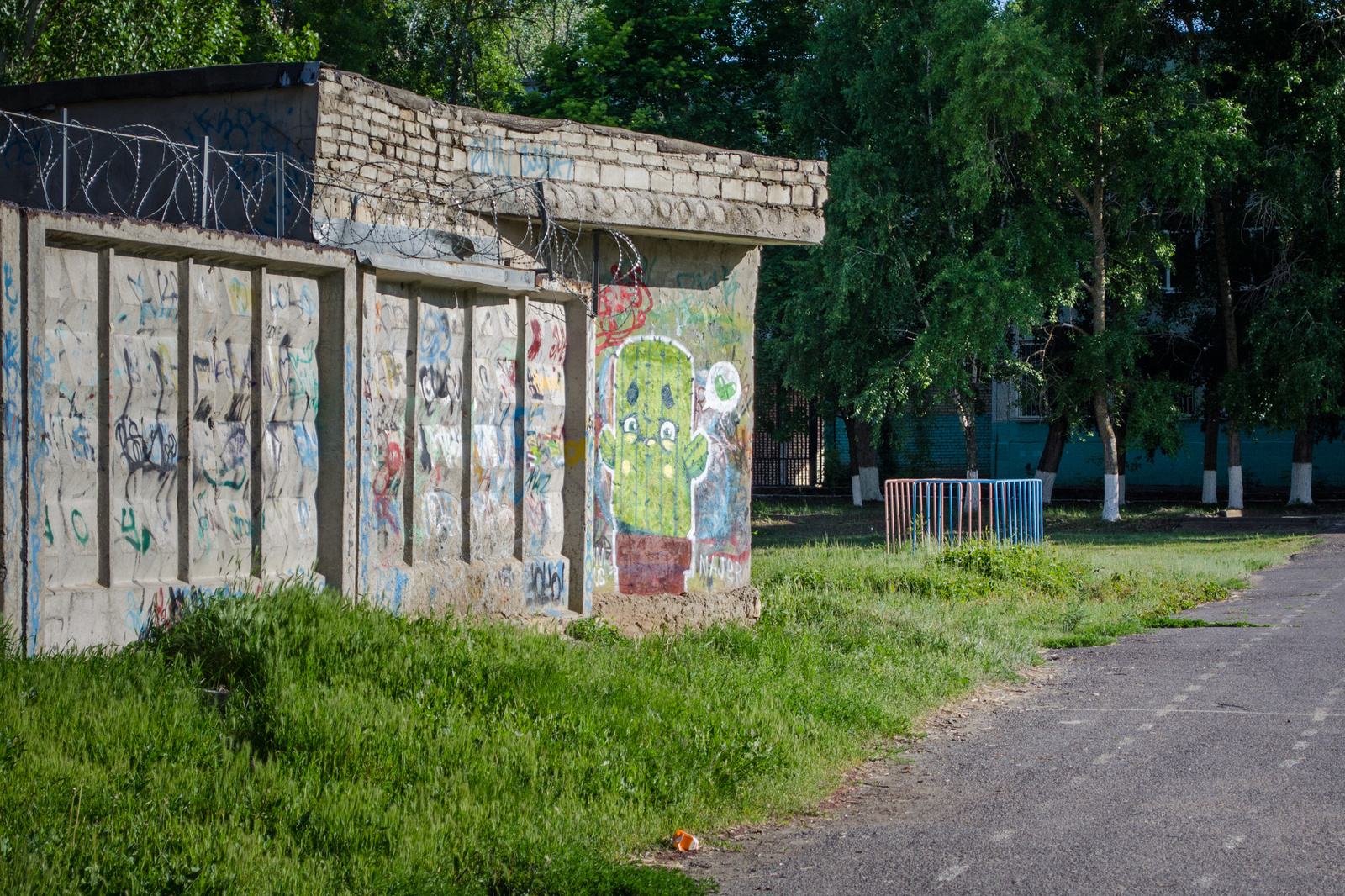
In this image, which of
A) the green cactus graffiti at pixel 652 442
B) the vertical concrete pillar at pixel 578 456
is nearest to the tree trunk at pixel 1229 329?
the green cactus graffiti at pixel 652 442

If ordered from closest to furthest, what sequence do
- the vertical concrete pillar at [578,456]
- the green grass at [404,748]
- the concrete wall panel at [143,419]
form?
the green grass at [404,748] < the concrete wall panel at [143,419] < the vertical concrete pillar at [578,456]

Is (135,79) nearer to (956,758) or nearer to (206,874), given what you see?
(206,874)

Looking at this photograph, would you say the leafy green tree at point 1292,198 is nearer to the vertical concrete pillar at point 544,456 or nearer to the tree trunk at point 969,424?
the tree trunk at point 969,424

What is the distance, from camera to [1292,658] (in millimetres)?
9172

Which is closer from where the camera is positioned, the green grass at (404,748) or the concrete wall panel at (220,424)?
the green grass at (404,748)

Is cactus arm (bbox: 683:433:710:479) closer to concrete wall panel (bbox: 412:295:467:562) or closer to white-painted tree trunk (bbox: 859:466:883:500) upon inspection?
concrete wall panel (bbox: 412:295:467:562)

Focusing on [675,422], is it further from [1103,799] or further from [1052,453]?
[1052,453]

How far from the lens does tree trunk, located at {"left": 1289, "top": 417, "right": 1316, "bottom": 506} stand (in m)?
26.4

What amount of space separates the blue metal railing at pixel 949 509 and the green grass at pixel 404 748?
745 cm

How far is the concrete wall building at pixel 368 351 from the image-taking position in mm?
5809

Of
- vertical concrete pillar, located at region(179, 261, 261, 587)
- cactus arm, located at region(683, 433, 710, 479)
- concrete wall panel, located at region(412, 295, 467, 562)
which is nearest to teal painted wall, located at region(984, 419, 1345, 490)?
cactus arm, located at region(683, 433, 710, 479)

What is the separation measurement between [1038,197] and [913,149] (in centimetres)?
281

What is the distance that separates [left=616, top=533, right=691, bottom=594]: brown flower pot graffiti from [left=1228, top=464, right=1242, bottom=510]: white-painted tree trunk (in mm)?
20236

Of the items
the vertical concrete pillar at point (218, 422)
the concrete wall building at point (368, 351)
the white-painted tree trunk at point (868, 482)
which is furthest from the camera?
the white-painted tree trunk at point (868, 482)
